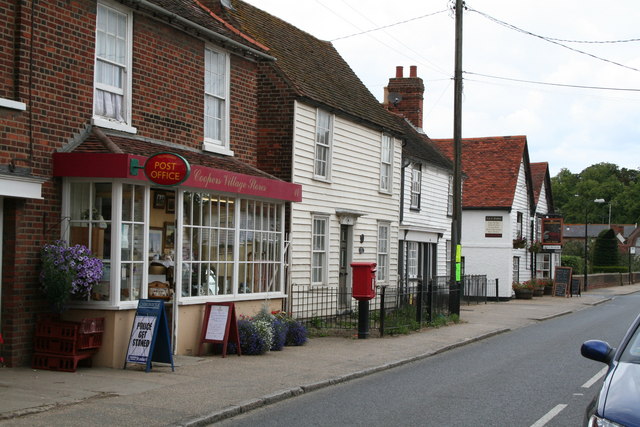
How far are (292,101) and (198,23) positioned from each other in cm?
458

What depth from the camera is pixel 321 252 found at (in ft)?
66.6

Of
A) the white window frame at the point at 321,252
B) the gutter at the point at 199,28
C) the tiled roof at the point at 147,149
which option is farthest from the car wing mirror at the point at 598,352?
the white window frame at the point at 321,252

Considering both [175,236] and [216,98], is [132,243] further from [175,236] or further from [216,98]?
[216,98]

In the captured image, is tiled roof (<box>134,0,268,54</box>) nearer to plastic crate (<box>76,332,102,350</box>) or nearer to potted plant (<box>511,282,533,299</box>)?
plastic crate (<box>76,332,102,350</box>)

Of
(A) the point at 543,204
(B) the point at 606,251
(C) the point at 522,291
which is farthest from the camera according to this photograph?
(B) the point at 606,251

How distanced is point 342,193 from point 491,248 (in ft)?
59.1

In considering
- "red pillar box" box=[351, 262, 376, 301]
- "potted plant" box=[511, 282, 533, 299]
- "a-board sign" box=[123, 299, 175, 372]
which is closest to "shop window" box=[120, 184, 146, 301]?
"a-board sign" box=[123, 299, 175, 372]

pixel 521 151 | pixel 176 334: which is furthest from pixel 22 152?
pixel 521 151

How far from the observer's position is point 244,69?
1686 cm

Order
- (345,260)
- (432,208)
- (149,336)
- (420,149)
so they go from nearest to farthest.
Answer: (149,336) < (345,260) < (420,149) < (432,208)

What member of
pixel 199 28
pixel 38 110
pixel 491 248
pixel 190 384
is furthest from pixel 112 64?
pixel 491 248

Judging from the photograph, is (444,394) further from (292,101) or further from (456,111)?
(456,111)

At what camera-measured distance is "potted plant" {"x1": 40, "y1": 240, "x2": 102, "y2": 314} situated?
11000 millimetres

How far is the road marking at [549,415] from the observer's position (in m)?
8.82
